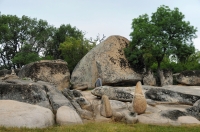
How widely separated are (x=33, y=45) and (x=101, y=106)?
1523 inches

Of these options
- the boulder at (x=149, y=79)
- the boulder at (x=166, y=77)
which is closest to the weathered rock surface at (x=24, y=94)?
the boulder at (x=149, y=79)

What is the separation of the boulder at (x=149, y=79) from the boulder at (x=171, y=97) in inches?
443

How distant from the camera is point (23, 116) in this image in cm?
1023

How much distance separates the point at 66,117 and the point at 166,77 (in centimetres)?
1948

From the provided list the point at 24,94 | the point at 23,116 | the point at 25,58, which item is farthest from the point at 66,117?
the point at 25,58

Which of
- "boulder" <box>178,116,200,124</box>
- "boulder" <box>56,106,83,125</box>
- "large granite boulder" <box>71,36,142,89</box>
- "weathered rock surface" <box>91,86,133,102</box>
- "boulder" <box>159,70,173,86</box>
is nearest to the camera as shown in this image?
"boulder" <box>56,106,83,125</box>

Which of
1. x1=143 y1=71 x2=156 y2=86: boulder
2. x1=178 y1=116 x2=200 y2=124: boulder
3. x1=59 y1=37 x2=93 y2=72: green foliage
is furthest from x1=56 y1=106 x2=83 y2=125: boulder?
x1=59 y1=37 x2=93 y2=72: green foliage

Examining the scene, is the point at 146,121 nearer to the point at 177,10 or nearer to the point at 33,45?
the point at 177,10

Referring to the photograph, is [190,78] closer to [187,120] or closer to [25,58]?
[187,120]

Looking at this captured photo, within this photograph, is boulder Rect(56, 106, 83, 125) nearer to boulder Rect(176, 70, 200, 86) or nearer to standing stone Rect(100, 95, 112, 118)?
standing stone Rect(100, 95, 112, 118)

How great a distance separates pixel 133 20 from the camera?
32094 millimetres

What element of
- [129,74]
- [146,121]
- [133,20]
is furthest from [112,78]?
[146,121]

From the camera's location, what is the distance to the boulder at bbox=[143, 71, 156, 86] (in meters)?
28.1

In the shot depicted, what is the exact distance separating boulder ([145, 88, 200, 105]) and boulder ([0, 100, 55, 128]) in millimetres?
7388
